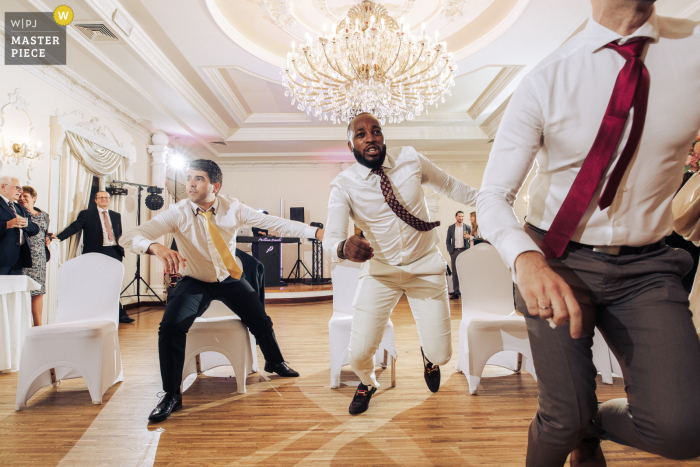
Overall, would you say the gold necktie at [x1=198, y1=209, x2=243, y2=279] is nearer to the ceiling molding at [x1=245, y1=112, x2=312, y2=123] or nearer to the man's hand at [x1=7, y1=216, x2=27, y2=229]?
the man's hand at [x1=7, y1=216, x2=27, y2=229]

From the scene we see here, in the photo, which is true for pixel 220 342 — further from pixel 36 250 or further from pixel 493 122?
pixel 493 122

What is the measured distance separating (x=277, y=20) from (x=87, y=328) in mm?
3873

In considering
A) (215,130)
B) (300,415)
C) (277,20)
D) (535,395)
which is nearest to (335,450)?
(300,415)

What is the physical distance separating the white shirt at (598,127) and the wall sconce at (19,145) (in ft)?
17.1

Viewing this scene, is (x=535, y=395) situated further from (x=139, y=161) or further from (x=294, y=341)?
(x=139, y=161)

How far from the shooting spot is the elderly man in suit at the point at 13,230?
11.1 ft

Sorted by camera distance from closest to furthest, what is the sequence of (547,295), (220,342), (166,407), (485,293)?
(547,295)
(166,407)
(220,342)
(485,293)

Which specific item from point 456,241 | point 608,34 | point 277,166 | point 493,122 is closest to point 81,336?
point 608,34

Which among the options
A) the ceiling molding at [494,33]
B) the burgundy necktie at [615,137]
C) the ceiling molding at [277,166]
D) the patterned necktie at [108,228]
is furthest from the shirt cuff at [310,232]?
the ceiling molding at [277,166]

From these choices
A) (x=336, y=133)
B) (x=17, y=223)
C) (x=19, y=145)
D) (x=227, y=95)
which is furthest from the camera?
(x=336, y=133)

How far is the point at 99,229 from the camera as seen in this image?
515 centimetres

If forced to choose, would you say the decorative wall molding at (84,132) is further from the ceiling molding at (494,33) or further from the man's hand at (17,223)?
the ceiling molding at (494,33)

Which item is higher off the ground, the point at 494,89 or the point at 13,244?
the point at 494,89

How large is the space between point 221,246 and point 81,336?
1.09m
